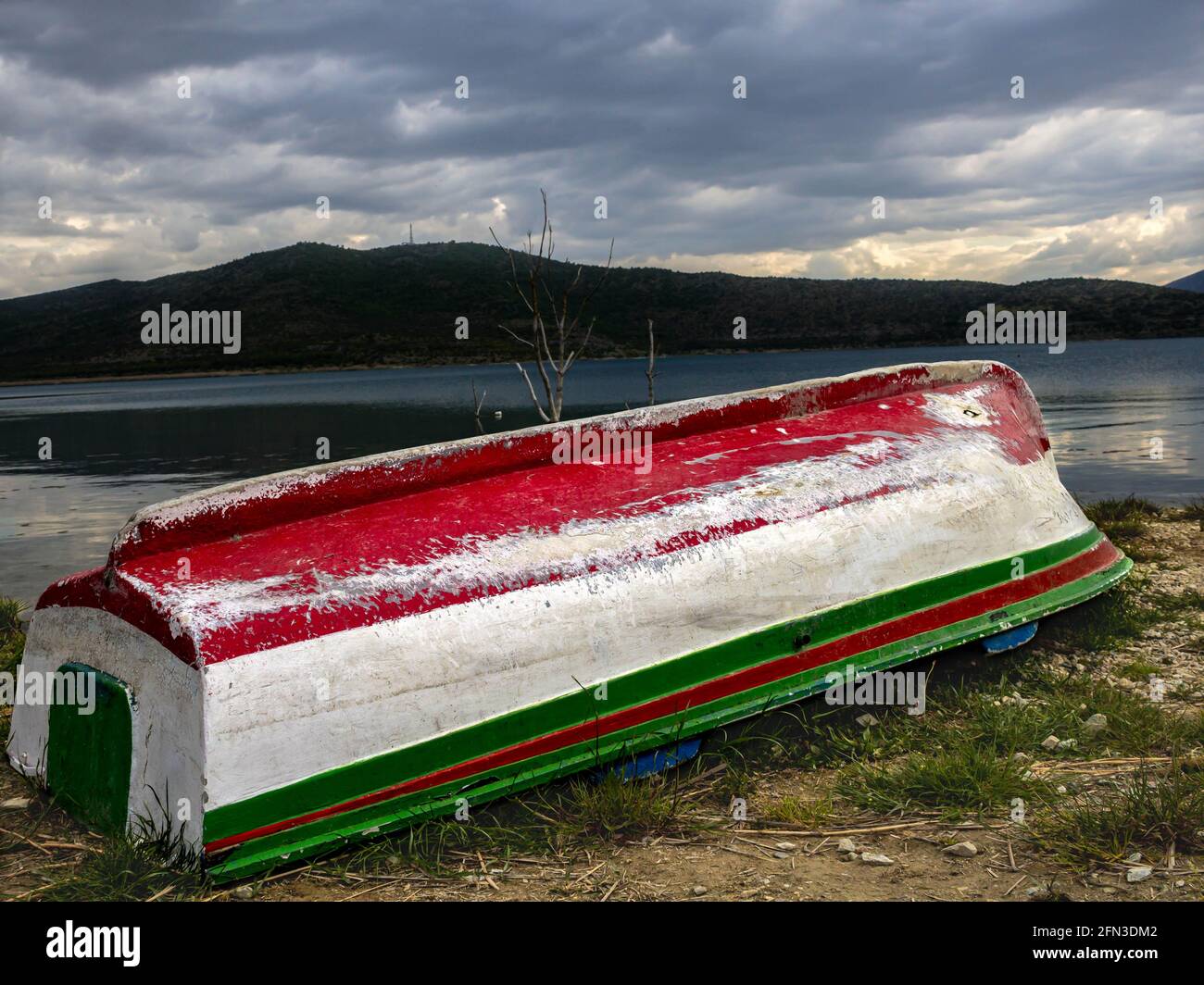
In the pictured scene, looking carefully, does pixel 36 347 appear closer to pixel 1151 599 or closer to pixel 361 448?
pixel 361 448

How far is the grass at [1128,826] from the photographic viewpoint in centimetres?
326

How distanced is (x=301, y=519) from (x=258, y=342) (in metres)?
106

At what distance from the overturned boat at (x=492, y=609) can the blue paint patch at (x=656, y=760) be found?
0.07 m

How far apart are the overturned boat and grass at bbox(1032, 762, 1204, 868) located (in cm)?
101

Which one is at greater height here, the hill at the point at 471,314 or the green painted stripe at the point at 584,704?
the hill at the point at 471,314

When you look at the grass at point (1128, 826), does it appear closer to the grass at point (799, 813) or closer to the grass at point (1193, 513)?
the grass at point (799, 813)

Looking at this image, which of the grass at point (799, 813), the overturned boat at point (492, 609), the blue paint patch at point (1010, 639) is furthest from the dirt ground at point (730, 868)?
the blue paint patch at point (1010, 639)

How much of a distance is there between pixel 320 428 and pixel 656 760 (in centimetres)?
3312

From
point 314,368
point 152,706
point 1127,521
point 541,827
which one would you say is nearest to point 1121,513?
point 1127,521

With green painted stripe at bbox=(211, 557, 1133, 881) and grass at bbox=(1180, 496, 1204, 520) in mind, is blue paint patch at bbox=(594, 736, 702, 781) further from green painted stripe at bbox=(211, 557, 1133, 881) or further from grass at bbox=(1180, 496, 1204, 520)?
grass at bbox=(1180, 496, 1204, 520)

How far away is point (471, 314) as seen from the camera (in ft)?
353

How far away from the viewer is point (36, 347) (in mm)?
116312

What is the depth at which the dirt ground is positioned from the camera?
10.3ft

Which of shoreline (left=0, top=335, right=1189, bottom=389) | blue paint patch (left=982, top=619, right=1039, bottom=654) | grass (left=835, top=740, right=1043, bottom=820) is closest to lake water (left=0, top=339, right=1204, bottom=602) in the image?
grass (left=835, top=740, right=1043, bottom=820)
